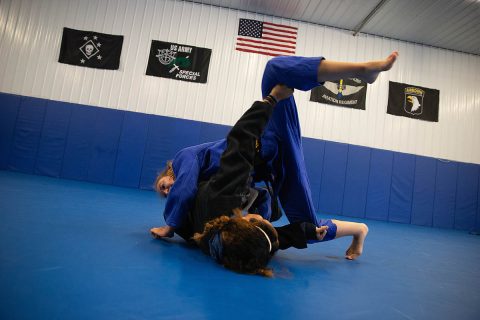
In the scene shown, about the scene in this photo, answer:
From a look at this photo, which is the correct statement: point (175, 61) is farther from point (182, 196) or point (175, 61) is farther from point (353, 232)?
point (353, 232)

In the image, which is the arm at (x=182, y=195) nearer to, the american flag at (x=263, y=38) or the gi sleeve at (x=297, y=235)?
the gi sleeve at (x=297, y=235)

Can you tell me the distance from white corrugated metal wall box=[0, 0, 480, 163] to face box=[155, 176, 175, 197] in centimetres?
441

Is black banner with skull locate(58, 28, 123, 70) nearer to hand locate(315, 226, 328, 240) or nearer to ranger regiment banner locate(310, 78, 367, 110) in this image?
ranger regiment banner locate(310, 78, 367, 110)

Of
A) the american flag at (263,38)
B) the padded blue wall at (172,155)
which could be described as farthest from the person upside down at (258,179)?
the american flag at (263,38)

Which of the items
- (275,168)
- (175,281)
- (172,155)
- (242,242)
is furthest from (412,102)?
(175,281)

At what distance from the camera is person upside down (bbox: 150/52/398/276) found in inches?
55.9

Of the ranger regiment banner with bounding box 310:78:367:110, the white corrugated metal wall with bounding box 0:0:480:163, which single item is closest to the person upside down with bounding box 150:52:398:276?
the white corrugated metal wall with bounding box 0:0:480:163

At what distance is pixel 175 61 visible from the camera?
6.37 meters

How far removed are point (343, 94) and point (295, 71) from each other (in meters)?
5.61

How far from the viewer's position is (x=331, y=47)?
6.81 metres

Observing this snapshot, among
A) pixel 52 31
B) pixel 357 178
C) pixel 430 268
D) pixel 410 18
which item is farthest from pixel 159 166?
pixel 410 18

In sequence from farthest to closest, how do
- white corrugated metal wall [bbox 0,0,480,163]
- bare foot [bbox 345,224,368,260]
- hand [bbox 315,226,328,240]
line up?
1. white corrugated metal wall [bbox 0,0,480,163]
2. bare foot [bbox 345,224,368,260]
3. hand [bbox 315,226,328,240]

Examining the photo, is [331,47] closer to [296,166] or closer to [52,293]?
[296,166]

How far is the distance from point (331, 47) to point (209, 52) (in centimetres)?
285
